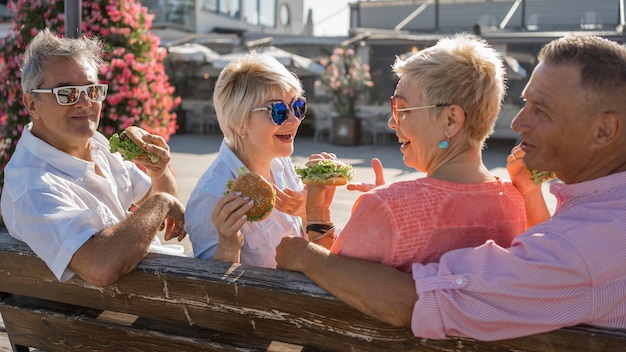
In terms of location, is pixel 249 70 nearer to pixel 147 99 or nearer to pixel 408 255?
pixel 408 255

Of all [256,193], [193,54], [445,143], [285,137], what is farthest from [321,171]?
[193,54]

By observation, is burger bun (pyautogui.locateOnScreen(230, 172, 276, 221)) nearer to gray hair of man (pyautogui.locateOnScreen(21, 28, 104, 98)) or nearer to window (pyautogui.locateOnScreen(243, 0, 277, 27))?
gray hair of man (pyautogui.locateOnScreen(21, 28, 104, 98))

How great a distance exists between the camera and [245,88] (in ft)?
10.2

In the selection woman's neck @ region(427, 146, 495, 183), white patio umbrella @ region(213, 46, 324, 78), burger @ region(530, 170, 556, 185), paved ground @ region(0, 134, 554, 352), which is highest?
white patio umbrella @ region(213, 46, 324, 78)

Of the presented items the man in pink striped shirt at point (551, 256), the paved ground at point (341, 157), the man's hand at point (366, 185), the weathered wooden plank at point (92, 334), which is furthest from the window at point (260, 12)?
the man in pink striped shirt at point (551, 256)

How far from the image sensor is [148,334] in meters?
2.18

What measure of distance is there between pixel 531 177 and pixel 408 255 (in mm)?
714

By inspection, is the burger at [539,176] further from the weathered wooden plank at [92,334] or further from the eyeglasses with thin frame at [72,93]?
the eyeglasses with thin frame at [72,93]

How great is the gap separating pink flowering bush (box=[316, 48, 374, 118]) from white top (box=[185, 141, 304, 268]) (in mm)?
13488

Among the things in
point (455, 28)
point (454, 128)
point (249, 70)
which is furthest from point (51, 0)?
point (455, 28)

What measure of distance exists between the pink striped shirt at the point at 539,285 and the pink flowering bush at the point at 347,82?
48.4 ft

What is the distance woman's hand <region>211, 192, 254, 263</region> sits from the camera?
2307 millimetres

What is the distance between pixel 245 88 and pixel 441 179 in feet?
4.29

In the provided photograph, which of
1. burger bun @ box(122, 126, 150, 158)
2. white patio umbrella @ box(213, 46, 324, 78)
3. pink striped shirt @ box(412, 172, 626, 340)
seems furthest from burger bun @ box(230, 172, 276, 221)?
white patio umbrella @ box(213, 46, 324, 78)
